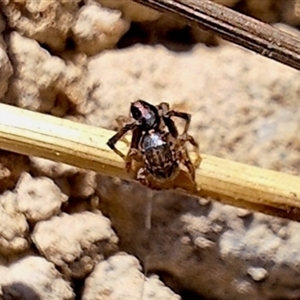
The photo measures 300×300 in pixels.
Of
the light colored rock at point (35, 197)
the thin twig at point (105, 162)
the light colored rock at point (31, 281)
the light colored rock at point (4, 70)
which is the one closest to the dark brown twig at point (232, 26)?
the thin twig at point (105, 162)

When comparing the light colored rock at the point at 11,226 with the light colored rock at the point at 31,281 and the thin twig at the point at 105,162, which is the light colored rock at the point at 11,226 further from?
the thin twig at the point at 105,162

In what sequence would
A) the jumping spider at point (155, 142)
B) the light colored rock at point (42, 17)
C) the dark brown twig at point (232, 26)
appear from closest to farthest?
the dark brown twig at point (232, 26), the jumping spider at point (155, 142), the light colored rock at point (42, 17)

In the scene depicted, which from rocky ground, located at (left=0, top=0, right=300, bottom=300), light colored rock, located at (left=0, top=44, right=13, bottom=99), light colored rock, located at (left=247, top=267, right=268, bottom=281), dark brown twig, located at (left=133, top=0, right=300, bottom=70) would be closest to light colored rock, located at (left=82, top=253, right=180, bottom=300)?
rocky ground, located at (left=0, top=0, right=300, bottom=300)

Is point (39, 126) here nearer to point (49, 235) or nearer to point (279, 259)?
point (49, 235)

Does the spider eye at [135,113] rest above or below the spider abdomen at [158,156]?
above

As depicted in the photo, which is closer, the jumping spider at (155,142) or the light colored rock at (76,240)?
the jumping spider at (155,142)

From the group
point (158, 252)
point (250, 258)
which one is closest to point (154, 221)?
point (158, 252)

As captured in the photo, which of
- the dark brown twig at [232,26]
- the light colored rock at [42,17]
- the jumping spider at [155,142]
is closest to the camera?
the dark brown twig at [232,26]

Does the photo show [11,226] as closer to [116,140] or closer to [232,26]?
[116,140]
